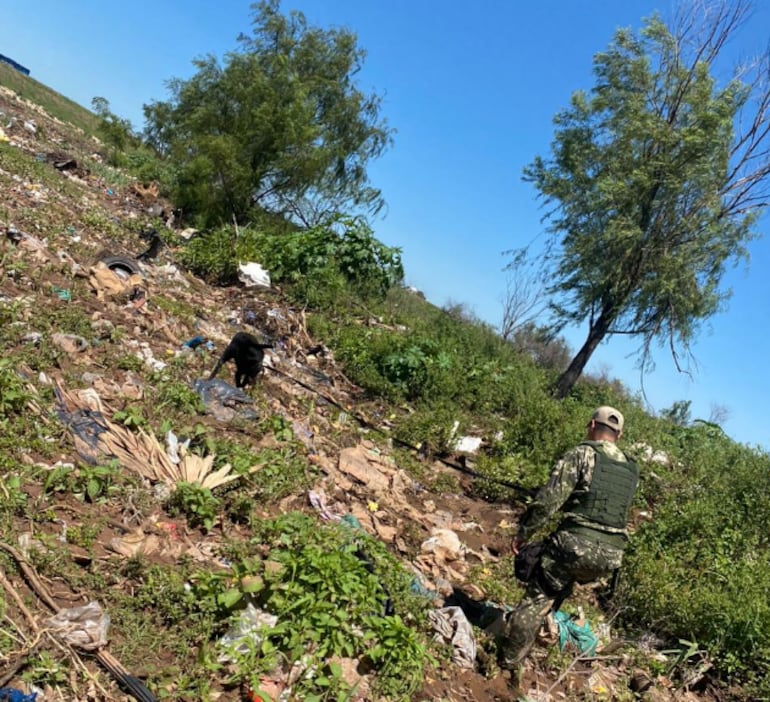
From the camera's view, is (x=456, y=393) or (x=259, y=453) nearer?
(x=259, y=453)

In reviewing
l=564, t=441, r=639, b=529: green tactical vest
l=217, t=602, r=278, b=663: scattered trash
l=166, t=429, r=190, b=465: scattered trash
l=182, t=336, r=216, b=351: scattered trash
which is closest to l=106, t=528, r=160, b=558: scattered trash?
l=217, t=602, r=278, b=663: scattered trash

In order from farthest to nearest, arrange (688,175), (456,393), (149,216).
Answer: (149,216) < (688,175) < (456,393)

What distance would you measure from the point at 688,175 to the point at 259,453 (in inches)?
418

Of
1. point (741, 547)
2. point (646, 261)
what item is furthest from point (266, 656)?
point (646, 261)

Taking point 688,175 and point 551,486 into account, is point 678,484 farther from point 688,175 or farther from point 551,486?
point 688,175

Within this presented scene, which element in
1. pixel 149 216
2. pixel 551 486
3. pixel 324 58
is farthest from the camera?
pixel 324 58

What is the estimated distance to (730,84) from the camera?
468 inches

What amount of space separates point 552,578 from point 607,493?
65 cm

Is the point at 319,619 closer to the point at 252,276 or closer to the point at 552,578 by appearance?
the point at 552,578

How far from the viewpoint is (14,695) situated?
7.04ft

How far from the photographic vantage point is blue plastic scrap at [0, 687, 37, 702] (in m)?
2.14

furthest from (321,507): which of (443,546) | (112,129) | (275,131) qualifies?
(112,129)

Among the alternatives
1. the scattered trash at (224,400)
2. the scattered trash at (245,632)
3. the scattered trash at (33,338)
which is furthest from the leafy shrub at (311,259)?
the scattered trash at (245,632)

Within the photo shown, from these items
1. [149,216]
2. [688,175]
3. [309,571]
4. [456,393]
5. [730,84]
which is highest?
[730,84]
